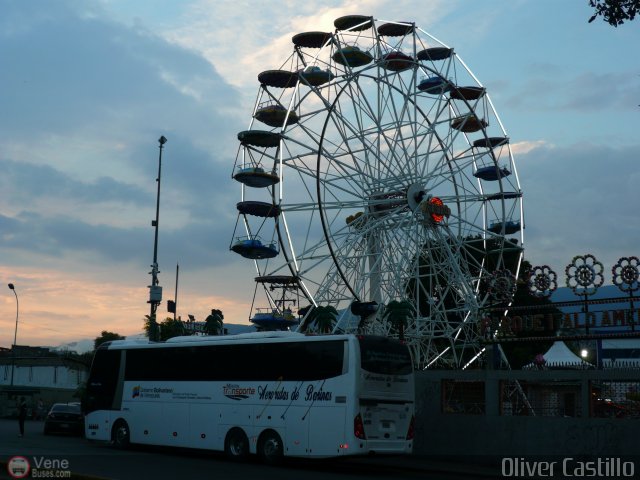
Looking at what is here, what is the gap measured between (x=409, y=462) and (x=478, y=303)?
18.3m

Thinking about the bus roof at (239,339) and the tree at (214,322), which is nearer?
the bus roof at (239,339)

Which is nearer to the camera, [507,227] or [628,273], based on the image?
[628,273]

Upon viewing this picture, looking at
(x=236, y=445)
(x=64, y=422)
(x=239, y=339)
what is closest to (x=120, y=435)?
(x=236, y=445)

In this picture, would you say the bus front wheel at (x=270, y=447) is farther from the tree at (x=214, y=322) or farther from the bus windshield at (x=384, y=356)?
the tree at (x=214, y=322)

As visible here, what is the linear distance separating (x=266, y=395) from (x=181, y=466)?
295 cm

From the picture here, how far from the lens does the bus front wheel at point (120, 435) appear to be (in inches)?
1078

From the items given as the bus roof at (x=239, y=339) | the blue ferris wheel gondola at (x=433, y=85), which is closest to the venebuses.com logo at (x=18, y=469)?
the bus roof at (x=239, y=339)

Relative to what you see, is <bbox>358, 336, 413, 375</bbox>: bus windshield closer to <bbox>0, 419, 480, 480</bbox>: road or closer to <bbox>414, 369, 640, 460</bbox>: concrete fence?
<bbox>0, 419, 480, 480</bbox>: road

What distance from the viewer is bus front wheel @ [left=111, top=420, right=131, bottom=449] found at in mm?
27391

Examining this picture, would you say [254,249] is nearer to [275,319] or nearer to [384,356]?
[275,319]

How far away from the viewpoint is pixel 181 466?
21438 mm

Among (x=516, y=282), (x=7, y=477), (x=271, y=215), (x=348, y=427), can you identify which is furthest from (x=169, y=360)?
(x=271, y=215)

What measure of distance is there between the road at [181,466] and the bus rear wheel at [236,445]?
33 cm

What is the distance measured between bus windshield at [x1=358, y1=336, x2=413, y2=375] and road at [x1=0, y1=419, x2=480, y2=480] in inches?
100
